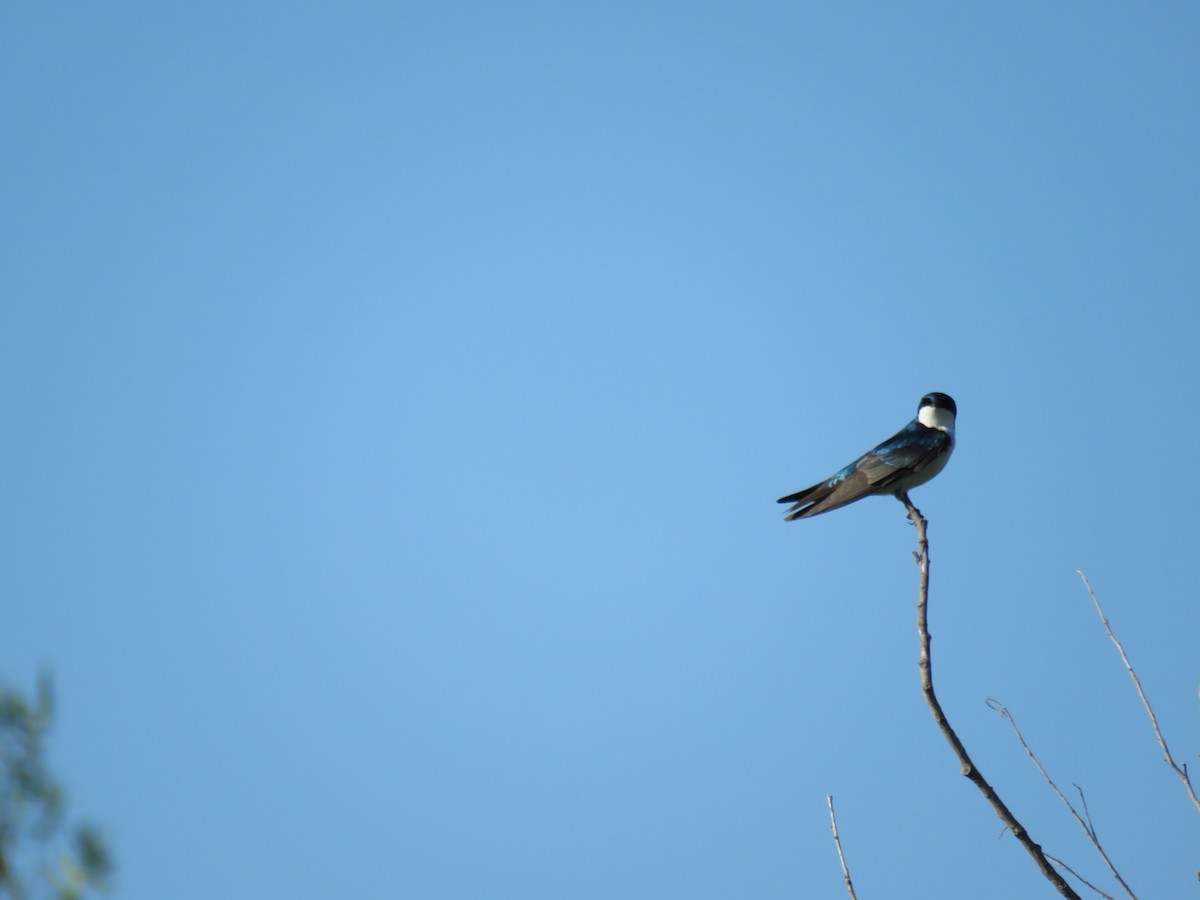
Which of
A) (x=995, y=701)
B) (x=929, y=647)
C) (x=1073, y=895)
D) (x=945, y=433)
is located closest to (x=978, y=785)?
(x=1073, y=895)

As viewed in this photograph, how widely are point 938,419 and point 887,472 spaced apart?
1.90 meters

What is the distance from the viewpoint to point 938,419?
→ 449 inches

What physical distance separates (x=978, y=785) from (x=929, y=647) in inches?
27.7

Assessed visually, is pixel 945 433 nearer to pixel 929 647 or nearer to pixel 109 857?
pixel 929 647

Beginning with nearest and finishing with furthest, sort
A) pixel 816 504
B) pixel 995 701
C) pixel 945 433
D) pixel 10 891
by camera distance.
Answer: pixel 10 891
pixel 995 701
pixel 816 504
pixel 945 433

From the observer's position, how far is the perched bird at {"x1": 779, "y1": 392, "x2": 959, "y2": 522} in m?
9.77

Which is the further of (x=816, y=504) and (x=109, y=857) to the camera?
(x=816, y=504)

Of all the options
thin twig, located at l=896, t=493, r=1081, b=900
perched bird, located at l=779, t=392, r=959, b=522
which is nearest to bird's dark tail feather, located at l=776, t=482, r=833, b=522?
perched bird, located at l=779, t=392, r=959, b=522

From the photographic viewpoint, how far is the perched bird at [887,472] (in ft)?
32.0

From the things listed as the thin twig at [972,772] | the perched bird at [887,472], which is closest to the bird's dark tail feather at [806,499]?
the perched bird at [887,472]

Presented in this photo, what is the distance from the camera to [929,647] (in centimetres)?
403

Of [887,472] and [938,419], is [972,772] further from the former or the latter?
[938,419]

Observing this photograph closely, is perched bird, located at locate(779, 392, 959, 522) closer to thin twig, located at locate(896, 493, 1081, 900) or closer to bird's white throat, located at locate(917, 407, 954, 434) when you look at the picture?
bird's white throat, located at locate(917, 407, 954, 434)

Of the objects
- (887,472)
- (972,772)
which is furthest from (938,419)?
(972,772)
